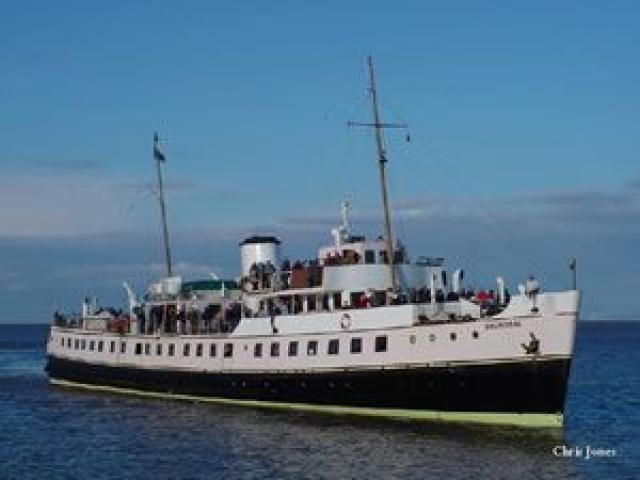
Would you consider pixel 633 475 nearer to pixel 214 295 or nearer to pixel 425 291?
pixel 425 291

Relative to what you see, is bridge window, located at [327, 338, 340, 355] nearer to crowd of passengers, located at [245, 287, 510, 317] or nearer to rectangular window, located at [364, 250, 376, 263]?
crowd of passengers, located at [245, 287, 510, 317]

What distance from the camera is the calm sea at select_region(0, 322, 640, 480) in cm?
3772

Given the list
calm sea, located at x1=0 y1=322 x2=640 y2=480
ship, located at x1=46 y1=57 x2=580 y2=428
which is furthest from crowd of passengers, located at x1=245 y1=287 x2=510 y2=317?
calm sea, located at x1=0 y1=322 x2=640 y2=480

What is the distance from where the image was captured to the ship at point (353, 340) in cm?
4422

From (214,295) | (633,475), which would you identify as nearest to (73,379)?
(214,295)

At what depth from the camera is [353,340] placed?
4891cm

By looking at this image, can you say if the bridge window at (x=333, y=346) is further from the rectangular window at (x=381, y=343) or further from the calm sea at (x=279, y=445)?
the calm sea at (x=279, y=445)

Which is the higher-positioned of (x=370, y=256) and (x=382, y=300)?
(x=370, y=256)

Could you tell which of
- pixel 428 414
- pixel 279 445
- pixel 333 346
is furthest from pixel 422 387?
pixel 279 445

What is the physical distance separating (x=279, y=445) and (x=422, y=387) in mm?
6912

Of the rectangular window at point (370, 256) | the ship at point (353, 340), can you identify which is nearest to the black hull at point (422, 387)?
the ship at point (353, 340)

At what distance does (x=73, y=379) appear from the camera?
71.8 m

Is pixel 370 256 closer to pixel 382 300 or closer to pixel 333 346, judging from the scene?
pixel 382 300

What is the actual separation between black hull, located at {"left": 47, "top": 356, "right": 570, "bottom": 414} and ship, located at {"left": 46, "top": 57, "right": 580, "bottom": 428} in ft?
0.17
